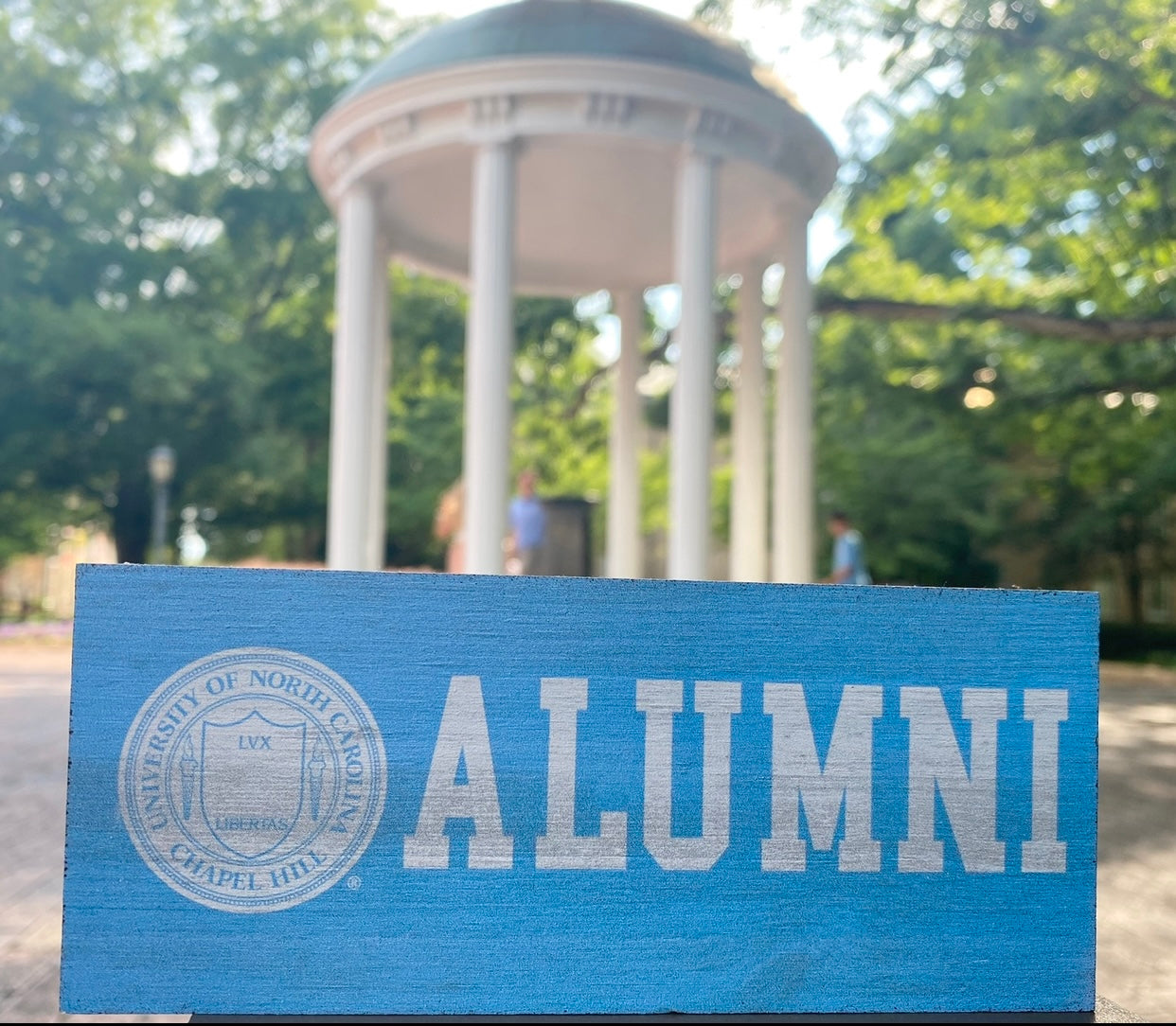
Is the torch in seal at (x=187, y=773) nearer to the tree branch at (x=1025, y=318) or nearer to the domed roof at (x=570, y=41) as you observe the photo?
the domed roof at (x=570, y=41)

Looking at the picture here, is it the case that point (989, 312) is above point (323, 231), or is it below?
below

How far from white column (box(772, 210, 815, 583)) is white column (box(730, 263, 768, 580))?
0.25 metres

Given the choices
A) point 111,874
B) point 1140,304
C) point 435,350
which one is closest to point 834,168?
point 1140,304

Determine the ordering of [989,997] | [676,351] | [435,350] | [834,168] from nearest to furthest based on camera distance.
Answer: [989,997], [676,351], [834,168], [435,350]

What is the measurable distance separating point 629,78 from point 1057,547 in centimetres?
2303

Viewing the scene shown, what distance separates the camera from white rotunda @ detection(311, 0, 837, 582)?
941cm

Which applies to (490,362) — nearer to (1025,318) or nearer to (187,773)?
(1025,318)

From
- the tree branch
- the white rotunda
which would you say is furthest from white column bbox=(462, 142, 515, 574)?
the tree branch

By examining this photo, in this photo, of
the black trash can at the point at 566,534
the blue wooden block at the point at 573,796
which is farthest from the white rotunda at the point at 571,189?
the blue wooden block at the point at 573,796

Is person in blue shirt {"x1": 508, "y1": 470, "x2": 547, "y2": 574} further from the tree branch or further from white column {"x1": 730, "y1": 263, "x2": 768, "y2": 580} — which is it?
the tree branch

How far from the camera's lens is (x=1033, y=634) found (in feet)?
8.16

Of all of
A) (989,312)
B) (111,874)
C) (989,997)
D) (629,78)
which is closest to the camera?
(111,874)

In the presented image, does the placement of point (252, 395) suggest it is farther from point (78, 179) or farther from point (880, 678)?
point (880, 678)

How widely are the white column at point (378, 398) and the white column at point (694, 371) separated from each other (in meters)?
2.99
